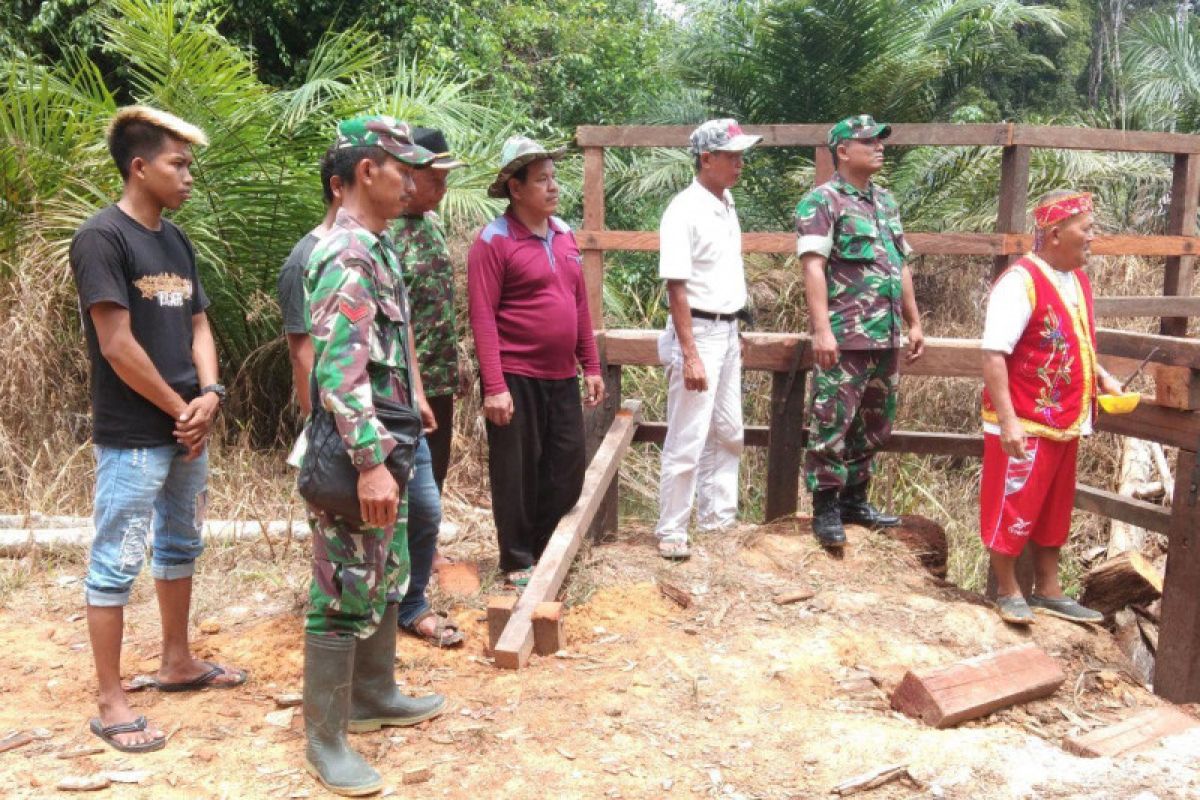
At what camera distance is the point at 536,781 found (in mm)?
3090

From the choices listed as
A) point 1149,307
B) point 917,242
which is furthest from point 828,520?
point 1149,307

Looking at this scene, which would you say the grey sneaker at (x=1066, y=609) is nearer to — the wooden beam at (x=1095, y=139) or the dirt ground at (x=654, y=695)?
the dirt ground at (x=654, y=695)

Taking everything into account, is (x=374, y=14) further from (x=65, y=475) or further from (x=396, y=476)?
(x=396, y=476)

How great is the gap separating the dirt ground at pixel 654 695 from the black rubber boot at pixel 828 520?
79 millimetres

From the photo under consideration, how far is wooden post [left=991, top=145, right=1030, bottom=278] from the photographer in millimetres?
5559

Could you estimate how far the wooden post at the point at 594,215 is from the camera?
228 inches

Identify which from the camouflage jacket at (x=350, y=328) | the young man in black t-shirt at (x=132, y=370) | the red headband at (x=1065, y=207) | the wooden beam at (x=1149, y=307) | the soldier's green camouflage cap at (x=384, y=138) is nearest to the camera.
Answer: the camouflage jacket at (x=350, y=328)

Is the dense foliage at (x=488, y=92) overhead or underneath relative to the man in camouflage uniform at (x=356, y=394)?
overhead

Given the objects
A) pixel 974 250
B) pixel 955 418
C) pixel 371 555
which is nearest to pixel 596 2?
pixel 955 418

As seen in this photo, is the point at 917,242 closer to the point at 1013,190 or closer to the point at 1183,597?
the point at 1013,190

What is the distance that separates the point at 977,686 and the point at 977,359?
5.96ft

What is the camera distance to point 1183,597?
4.46m

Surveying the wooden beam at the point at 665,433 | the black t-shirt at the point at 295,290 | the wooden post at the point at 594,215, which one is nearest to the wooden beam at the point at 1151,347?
the wooden beam at the point at 665,433

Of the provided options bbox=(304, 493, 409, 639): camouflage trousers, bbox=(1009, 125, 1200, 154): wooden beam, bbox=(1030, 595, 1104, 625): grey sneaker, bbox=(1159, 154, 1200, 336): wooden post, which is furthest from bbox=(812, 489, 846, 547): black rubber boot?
bbox=(1159, 154, 1200, 336): wooden post
